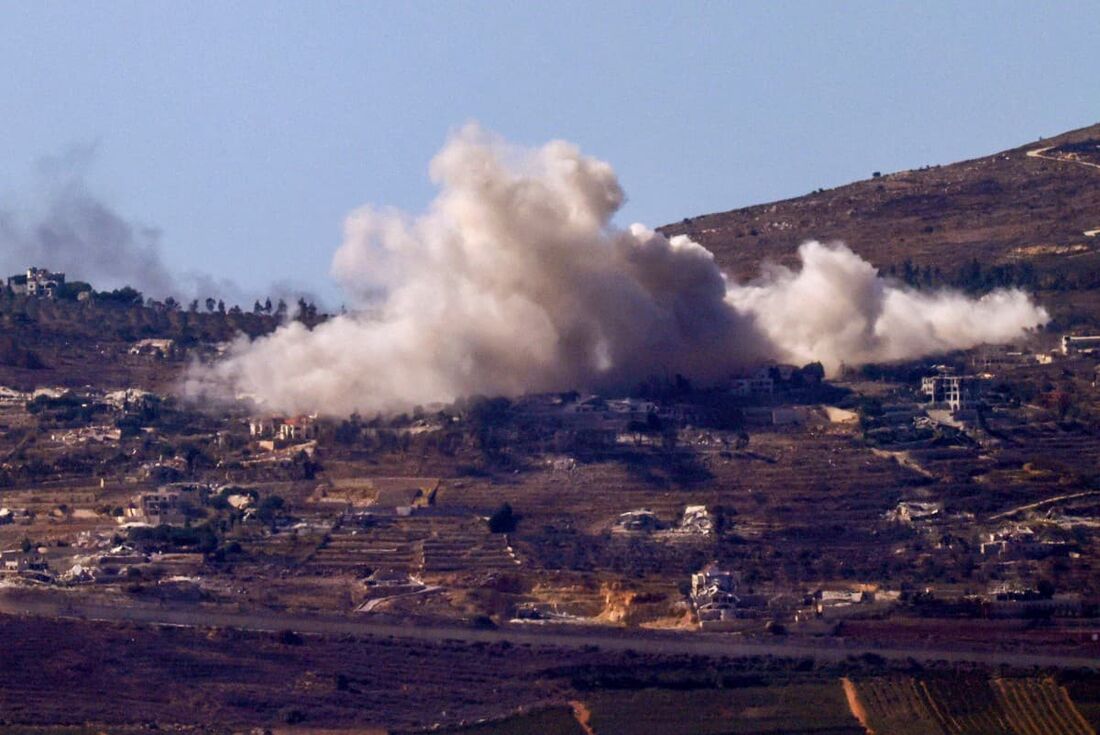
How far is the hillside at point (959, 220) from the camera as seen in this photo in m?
113

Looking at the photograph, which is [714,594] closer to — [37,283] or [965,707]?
[965,707]

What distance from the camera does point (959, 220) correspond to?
4806 inches

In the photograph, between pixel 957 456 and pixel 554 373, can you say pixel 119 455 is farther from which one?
pixel 957 456

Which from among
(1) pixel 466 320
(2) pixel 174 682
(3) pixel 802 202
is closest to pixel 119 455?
(1) pixel 466 320

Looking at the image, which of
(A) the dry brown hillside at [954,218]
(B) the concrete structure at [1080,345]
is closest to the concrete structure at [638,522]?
(B) the concrete structure at [1080,345]

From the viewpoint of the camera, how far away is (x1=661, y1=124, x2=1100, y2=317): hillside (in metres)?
113

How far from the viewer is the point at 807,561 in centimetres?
7488

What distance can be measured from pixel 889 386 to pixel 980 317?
1070 cm

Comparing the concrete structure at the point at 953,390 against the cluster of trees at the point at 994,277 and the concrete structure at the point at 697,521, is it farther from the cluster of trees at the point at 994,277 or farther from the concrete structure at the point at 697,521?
the cluster of trees at the point at 994,277

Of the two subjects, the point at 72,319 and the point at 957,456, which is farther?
the point at 72,319

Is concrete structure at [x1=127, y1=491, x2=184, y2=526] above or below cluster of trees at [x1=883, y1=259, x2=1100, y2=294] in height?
below

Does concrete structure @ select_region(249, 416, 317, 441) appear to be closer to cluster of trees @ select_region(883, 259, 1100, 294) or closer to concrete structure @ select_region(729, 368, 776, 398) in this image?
concrete structure @ select_region(729, 368, 776, 398)

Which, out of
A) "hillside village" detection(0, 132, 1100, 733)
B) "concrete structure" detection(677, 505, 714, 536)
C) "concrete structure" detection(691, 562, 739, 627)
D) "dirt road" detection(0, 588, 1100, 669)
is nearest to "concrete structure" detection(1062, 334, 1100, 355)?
"hillside village" detection(0, 132, 1100, 733)

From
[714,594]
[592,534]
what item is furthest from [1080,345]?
[714,594]
